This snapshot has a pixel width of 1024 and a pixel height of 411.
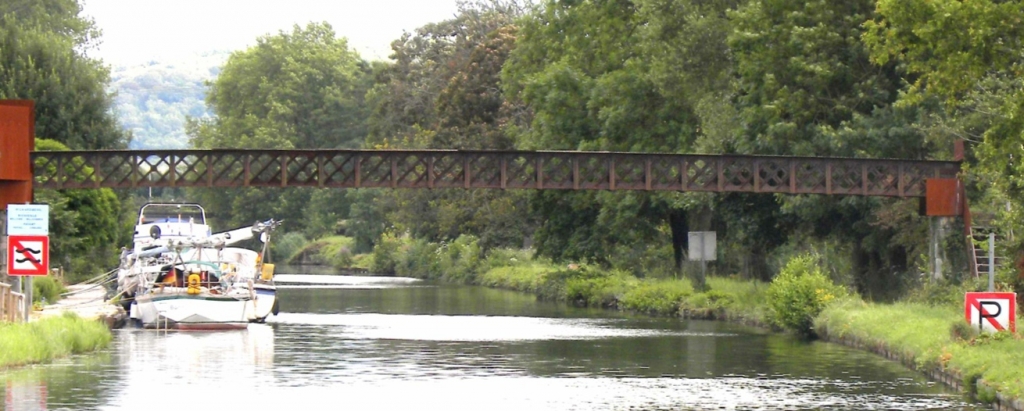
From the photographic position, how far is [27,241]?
3375 centimetres

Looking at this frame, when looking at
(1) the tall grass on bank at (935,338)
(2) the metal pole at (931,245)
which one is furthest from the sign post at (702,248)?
(1) the tall grass on bank at (935,338)

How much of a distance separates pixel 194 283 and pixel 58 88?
30.7 m

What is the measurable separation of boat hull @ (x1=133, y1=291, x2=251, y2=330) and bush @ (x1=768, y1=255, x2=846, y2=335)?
1571 centimetres

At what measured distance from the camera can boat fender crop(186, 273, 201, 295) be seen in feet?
152

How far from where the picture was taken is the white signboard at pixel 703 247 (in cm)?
5903

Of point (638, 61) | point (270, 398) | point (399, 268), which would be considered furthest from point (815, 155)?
point (399, 268)

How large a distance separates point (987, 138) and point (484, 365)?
467 inches

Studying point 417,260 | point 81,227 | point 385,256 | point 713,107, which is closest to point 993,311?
point 713,107

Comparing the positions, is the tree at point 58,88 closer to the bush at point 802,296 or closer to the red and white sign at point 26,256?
the bush at point 802,296

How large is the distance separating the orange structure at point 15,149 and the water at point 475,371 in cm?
518

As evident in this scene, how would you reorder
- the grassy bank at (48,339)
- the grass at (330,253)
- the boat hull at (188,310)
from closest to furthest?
the grassy bank at (48,339) < the boat hull at (188,310) < the grass at (330,253)

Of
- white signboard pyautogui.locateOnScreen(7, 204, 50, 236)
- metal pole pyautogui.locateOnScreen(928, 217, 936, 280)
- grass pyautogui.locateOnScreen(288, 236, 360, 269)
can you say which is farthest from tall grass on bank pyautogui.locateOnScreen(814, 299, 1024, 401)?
grass pyautogui.locateOnScreen(288, 236, 360, 269)

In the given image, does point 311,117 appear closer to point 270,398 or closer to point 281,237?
point 281,237

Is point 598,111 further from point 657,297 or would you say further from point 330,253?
point 330,253
